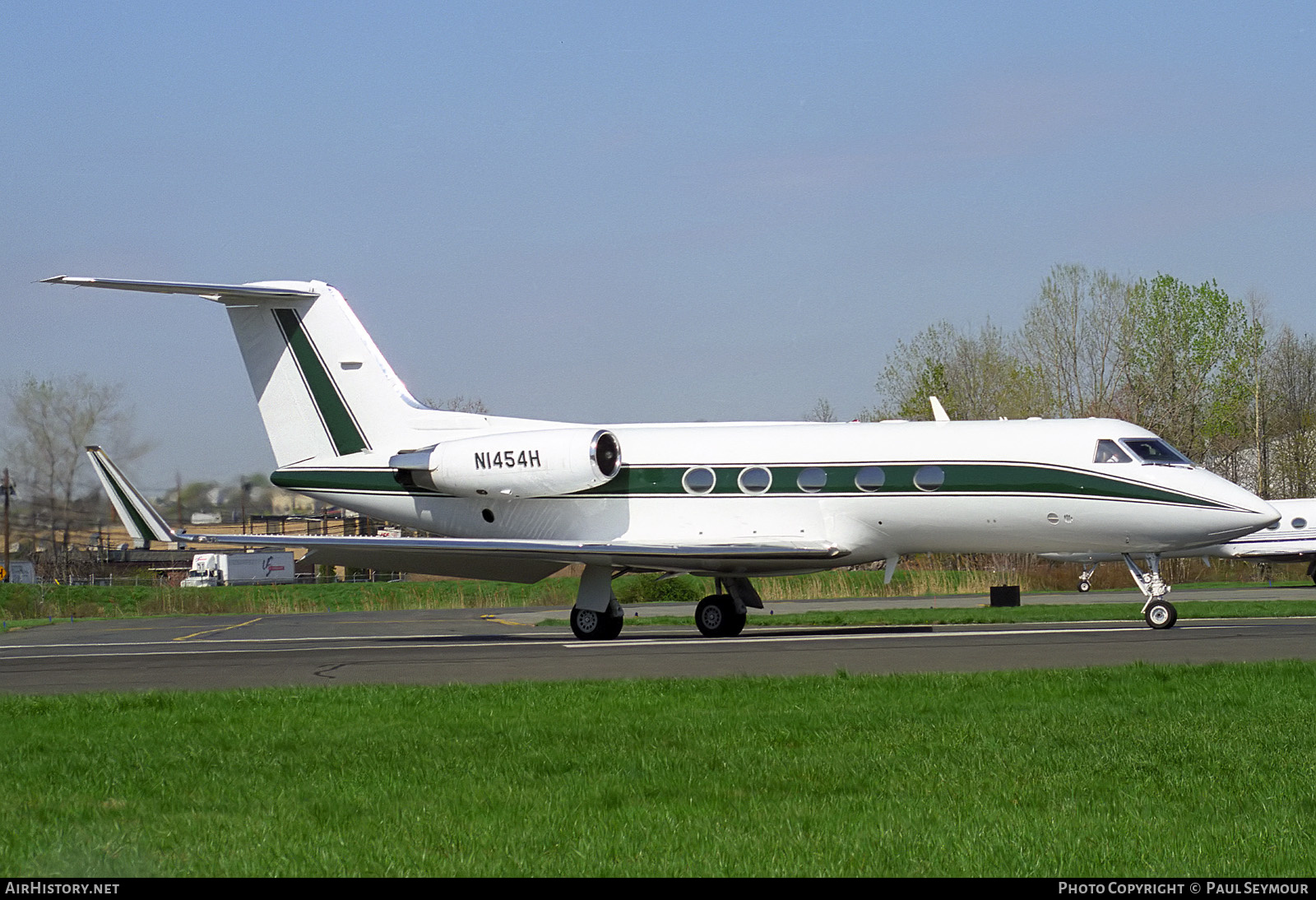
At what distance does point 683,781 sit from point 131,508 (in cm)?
1442

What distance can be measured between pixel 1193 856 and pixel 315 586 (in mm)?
53904

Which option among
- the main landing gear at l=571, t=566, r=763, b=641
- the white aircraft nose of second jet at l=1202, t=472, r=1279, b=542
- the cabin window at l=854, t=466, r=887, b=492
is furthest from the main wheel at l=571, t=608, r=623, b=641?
the white aircraft nose of second jet at l=1202, t=472, r=1279, b=542

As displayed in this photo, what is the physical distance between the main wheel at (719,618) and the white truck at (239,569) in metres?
61.5

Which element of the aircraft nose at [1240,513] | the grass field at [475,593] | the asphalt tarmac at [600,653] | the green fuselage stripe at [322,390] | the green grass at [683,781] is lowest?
the grass field at [475,593]

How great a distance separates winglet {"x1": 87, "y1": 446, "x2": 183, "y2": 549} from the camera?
19875 mm

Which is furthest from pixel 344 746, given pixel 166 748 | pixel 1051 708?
pixel 1051 708

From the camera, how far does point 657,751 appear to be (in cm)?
889

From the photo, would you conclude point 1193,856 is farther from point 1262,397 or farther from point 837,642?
point 1262,397

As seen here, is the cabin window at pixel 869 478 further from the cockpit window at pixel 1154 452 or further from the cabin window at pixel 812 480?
the cockpit window at pixel 1154 452

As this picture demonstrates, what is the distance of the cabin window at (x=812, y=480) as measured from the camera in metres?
22.0

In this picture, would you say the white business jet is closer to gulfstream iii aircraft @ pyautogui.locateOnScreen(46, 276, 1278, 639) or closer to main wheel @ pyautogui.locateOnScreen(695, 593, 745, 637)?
main wheel @ pyautogui.locateOnScreen(695, 593, 745, 637)

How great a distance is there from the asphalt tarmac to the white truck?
5526cm

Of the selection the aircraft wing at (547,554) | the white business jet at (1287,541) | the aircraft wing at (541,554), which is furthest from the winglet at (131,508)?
the white business jet at (1287,541)

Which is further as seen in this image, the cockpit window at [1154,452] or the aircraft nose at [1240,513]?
the cockpit window at [1154,452]
